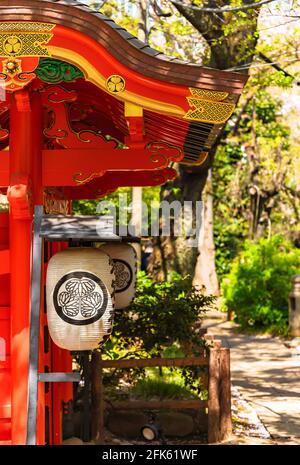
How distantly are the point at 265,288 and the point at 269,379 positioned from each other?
566 cm

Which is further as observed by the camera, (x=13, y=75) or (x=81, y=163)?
(x=81, y=163)

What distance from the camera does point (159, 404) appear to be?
783 cm

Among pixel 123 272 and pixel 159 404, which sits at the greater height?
pixel 123 272

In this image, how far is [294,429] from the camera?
841 cm

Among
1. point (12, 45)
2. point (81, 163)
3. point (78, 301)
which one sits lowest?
point (78, 301)

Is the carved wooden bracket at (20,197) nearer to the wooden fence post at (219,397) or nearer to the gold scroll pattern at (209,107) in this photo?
the gold scroll pattern at (209,107)

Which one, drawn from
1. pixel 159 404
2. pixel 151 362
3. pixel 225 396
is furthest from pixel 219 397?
pixel 151 362

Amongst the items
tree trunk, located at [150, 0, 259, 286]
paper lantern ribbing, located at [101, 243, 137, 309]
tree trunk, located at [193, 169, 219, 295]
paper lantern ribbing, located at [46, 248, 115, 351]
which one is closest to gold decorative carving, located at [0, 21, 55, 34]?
paper lantern ribbing, located at [46, 248, 115, 351]

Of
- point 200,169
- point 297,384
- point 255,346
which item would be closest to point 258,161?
point 255,346

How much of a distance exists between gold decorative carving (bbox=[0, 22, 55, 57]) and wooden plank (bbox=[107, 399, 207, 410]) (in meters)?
4.15

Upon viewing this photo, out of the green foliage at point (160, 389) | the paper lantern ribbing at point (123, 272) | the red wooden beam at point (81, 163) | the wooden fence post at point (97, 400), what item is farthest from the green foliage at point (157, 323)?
the red wooden beam at point (81, 163)

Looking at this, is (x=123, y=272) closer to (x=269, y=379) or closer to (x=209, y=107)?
(x=209, y=107)

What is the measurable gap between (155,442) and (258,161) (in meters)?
16.1

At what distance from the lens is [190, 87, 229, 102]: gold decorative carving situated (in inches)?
202
